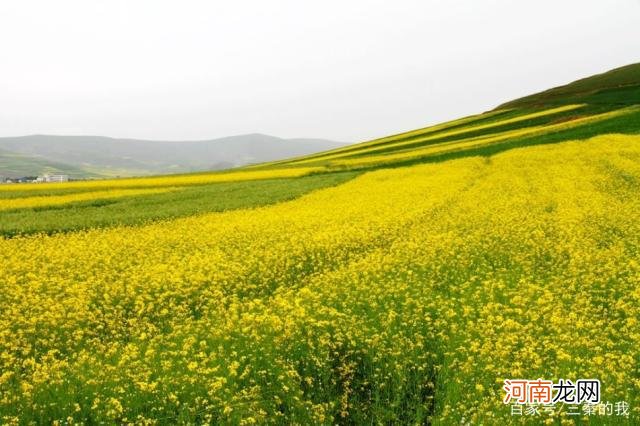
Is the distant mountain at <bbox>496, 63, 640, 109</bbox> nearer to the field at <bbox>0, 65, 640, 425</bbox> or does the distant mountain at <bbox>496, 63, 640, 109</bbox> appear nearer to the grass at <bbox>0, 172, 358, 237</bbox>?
the grass at <bbox>0, 172, 358, 237</bbox>

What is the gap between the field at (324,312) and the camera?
22.0 ft

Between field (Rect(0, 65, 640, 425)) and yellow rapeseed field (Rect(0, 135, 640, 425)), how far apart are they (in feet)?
0.15

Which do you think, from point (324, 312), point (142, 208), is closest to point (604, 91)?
point (142, 208)

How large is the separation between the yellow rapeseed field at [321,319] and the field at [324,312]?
1.8 inches

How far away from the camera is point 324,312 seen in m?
9.04

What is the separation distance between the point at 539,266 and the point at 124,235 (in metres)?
14.3

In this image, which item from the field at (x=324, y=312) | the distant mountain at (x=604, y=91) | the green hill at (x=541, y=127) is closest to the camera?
the field at (x=324, y=312)

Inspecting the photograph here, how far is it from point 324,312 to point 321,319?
163 mm

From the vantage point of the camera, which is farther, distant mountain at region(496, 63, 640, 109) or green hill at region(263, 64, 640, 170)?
distant mountain at region(496, 63, 640, 109)

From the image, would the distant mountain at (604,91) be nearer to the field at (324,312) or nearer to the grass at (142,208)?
the grass at (142,208)

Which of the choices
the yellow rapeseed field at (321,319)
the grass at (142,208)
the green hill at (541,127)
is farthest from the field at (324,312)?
the green hill at (541,127)

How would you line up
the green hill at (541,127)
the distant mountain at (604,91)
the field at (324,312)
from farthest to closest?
the distant mountain at (604,91) → the green hill at (541,127) → the field at (324,312)

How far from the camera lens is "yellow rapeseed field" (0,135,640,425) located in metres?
6.70

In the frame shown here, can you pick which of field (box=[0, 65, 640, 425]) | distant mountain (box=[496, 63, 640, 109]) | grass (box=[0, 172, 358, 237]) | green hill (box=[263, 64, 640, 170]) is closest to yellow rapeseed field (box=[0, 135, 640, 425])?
field (box=[0, 65, 640, 425])
